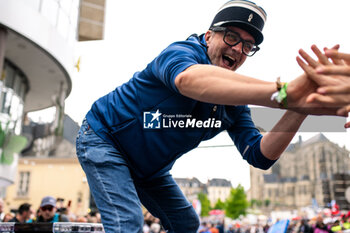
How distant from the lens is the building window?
45213 millimetres

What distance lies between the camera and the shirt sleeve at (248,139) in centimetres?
207

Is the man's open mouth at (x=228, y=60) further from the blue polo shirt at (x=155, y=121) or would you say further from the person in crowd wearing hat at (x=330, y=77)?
the person in crowd wearing hat at (x=330, y=77)

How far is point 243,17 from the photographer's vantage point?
1.90 meters

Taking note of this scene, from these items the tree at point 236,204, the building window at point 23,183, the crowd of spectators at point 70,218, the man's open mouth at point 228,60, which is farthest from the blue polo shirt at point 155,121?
the tree at point 236,204

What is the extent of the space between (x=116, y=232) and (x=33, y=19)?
14.6 m

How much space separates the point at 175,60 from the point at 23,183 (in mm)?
48485

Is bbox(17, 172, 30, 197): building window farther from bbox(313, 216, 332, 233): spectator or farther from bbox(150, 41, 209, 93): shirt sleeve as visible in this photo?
bbox(150, 41, 209, 93): shirt sleeve

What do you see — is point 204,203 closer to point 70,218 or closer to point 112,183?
point 70,218

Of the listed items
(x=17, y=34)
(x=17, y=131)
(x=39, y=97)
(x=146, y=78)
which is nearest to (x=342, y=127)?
(x=146, y=78)

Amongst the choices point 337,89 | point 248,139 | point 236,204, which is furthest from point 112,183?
point 236,204

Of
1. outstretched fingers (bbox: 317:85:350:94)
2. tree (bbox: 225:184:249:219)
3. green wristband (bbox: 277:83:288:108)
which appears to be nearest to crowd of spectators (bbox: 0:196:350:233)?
green wristband (bbox: 277:83:288:108)

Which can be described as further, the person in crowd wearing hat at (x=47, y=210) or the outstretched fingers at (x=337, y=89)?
the person in crowd wearing hat at (x=47, y=210)

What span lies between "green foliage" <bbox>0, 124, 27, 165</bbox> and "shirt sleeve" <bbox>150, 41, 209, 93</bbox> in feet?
57.3

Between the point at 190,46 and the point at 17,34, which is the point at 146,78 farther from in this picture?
the point at 17,34
